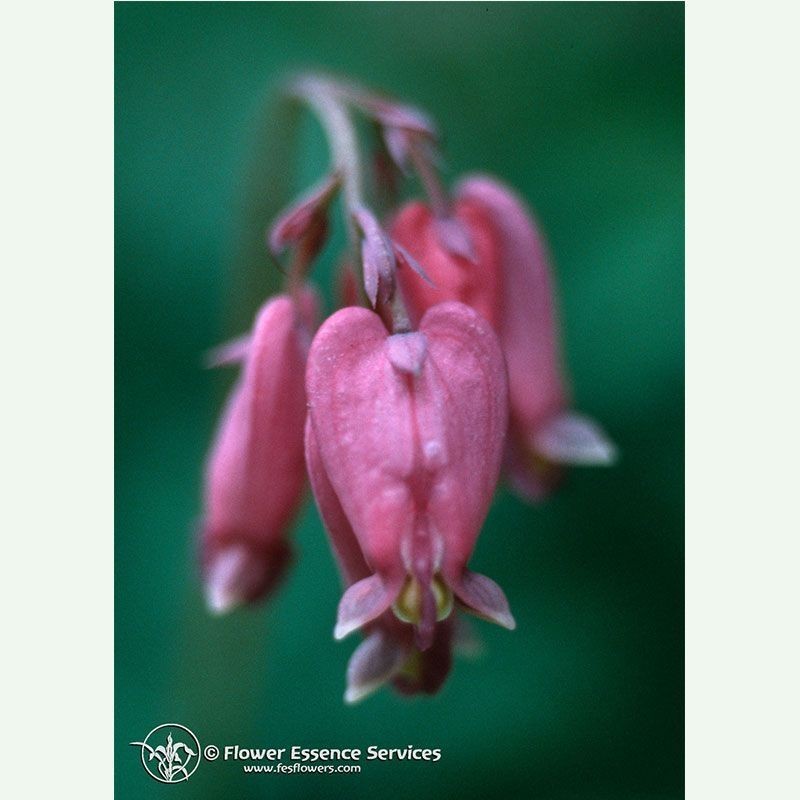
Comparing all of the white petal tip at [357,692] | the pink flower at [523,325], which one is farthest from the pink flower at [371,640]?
the pink flower at [523,325]

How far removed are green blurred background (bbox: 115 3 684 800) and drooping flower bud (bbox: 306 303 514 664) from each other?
79 centimetres

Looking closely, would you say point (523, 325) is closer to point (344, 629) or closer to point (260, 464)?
point (260, 464)

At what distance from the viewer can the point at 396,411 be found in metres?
1.62

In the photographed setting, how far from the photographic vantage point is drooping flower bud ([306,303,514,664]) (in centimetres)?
159

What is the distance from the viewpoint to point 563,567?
112 inches

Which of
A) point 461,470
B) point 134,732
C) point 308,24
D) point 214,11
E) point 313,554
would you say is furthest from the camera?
point 313,554

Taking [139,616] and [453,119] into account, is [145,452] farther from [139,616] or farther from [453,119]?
[453,119]

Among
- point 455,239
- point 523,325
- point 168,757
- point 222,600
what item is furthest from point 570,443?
point 168,757

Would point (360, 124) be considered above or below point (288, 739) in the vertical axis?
above

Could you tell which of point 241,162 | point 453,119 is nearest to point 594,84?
point 453,119

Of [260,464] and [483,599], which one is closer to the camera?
[483,599]

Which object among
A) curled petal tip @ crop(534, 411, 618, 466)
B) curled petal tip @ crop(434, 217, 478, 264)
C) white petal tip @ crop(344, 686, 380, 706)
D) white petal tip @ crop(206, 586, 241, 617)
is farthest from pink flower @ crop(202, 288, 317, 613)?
curled petal tip @ crop(534, 411, 618, 466)

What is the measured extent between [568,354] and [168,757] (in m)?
1.42

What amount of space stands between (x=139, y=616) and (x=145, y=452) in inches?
18.6
